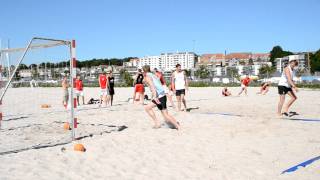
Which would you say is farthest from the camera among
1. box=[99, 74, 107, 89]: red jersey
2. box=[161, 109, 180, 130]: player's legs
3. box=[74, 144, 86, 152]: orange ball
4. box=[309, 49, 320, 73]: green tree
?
box=[309, 49, 320, 73]: green tree

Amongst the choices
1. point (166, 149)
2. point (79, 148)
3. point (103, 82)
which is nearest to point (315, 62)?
point (103, 82)

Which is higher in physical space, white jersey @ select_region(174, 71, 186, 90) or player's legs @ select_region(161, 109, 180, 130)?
white jersey @ select_region(174, 71, 186, 90)

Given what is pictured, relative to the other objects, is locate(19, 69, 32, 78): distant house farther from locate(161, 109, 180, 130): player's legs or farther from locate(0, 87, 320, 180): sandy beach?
locate(161, 109, 180, 130): player's legs

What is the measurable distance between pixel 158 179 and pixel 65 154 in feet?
5.81

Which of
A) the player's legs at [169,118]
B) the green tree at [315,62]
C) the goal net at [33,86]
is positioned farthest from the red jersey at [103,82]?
the green tree at [315,62]

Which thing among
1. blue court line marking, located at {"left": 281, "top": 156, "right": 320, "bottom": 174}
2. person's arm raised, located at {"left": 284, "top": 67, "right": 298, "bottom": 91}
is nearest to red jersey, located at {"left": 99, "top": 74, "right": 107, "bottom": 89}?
person's arm raised, located at {"left": 284, "top": 67, "right": 298, "bottom": 91}

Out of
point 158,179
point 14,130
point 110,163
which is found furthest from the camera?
point 14,130

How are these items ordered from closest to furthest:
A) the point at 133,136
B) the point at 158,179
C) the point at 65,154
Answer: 1. the point at 158,179
2. the point at 65,154
3. the point at 133,136

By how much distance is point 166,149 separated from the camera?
6102 millimetres

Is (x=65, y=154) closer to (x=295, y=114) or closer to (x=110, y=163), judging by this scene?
(x=110, y=163)

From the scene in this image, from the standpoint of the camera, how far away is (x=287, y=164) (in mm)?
5219

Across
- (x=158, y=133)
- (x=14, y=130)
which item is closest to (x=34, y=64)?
(x=14, y=130)

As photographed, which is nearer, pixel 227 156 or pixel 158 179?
pixel 158 179

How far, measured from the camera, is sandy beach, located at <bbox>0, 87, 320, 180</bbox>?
15.6 feet
